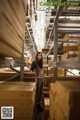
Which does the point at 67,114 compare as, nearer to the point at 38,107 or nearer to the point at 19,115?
the point at 19,115

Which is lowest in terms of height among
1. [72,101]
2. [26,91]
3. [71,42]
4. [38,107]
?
[38,107]

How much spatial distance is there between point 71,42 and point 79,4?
53.8 inches

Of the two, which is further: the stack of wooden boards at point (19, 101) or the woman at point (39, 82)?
the woman at point (39, 82)

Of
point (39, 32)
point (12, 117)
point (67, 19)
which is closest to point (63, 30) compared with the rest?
point (67, 19)

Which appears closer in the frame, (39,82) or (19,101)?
(19,101)

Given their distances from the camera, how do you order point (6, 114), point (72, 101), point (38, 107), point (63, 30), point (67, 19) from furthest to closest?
1. point (38, 107)
2. point (63, 30)
3. point (67, 19)
4. point (6, 114)
5. point (72, 101)

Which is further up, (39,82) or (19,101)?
(19,101)

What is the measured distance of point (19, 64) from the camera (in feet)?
13.6

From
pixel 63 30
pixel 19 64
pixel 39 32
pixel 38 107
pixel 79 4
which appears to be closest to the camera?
pixel 79 4

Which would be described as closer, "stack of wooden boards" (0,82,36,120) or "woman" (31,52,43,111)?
"stack of wooden boards" (0,82,36,120)

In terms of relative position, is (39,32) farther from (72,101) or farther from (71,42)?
(72,101)

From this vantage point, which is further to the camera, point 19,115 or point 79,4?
point 79,4

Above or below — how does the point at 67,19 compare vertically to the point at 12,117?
above

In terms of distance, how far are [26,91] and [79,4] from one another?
3.91ft
